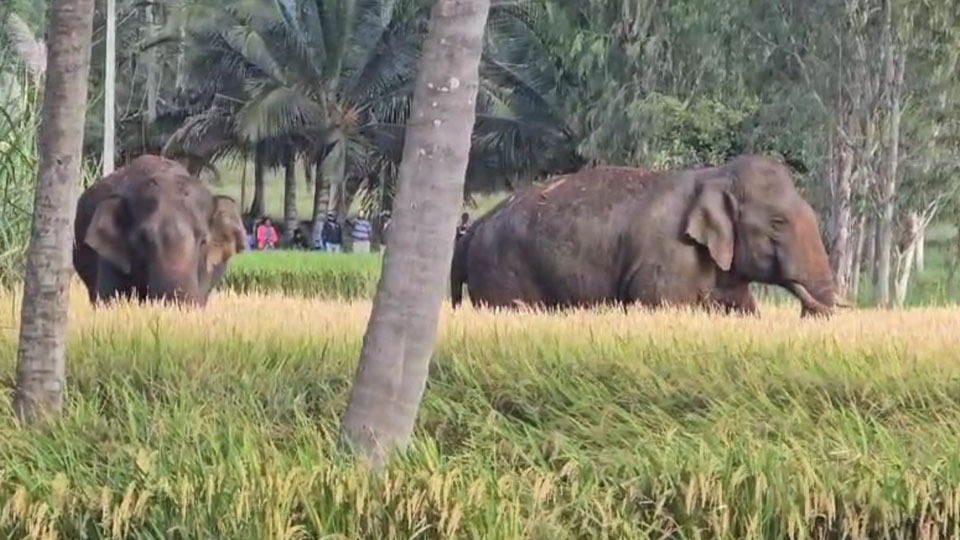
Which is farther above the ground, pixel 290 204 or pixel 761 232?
pixel 761 232

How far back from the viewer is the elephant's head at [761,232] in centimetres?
1202

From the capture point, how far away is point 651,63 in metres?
29.4

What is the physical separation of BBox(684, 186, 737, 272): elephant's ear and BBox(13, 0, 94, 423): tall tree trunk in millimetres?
6659

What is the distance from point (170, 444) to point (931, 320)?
16.1 ft

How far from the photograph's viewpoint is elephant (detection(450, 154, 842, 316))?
39.6 ft

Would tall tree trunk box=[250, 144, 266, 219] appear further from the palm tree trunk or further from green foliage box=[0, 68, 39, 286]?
green foliage box=[0, 68, 39, 286]

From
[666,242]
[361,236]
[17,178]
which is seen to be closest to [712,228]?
[666,242]

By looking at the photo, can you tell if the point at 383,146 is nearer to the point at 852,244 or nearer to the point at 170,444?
the point at 852,244

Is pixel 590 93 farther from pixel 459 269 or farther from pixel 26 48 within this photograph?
pixel 459 269

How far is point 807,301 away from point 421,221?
275 inches

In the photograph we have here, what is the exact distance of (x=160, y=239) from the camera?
12.2 metres

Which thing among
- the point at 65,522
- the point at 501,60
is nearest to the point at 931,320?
the point at 65,522

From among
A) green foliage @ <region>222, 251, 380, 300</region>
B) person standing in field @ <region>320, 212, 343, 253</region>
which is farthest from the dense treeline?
green foliage @ <region>222, 251, 380, 300</region>

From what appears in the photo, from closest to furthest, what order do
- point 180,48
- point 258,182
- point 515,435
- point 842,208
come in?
point 515,435
point 842,208
point 180,48
point 258,182
